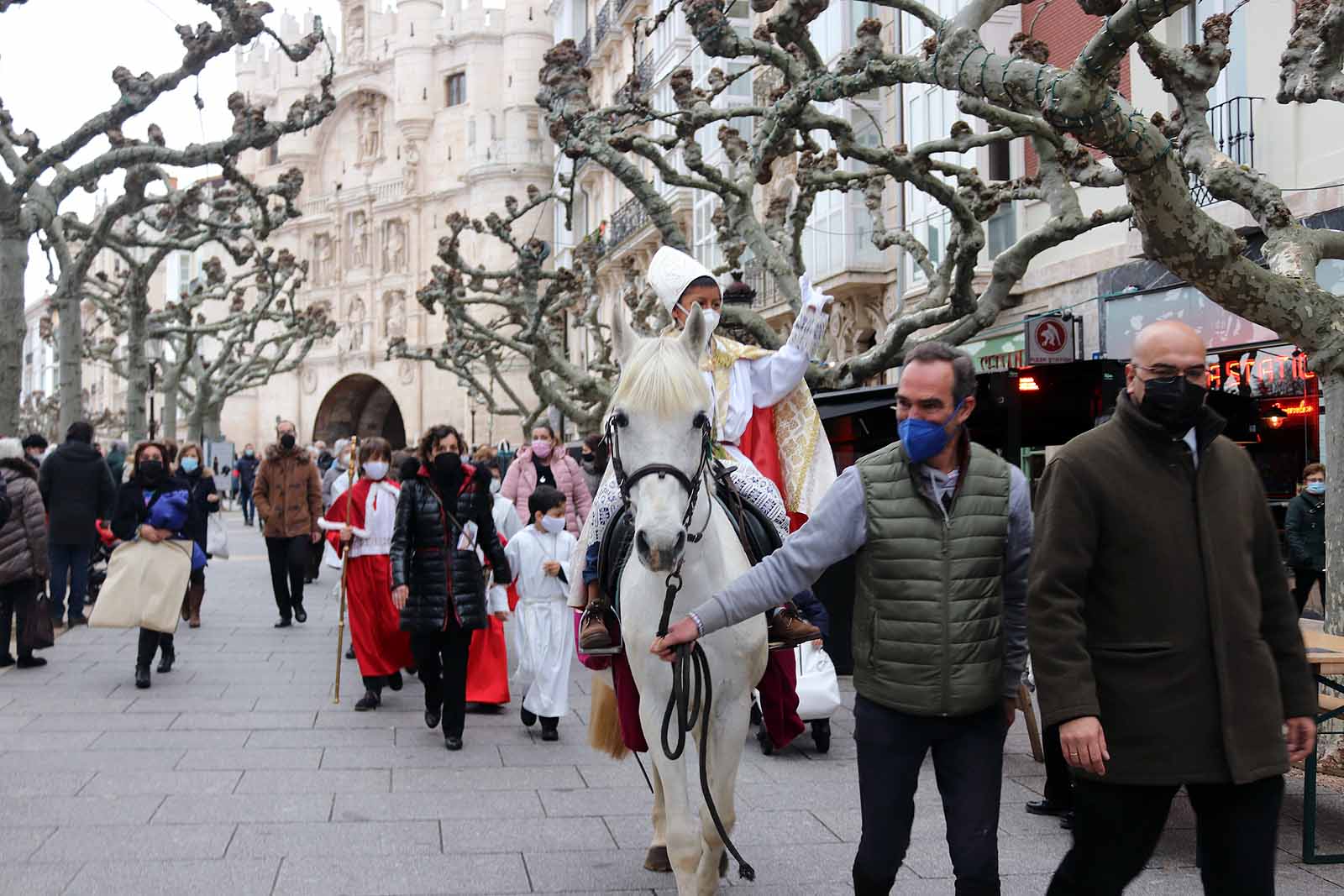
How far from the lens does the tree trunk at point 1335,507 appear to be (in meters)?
7.80

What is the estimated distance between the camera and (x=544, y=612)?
30.7 feet

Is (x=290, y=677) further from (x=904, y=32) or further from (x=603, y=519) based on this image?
(x=904, y=32)

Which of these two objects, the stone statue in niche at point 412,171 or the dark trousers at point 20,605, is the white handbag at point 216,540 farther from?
the stone statue in niche at point 412,171

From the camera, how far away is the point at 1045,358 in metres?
17.5

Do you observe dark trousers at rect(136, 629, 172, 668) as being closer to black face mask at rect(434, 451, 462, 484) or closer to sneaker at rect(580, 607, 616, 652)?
black face mask at rect(434, 451, 462, 484)

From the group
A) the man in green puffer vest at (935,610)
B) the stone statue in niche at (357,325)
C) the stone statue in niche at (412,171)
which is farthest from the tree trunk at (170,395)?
the man in green puffer vest at (935,610)

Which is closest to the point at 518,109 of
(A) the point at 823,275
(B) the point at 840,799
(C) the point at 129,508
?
(A) the point at 823,275

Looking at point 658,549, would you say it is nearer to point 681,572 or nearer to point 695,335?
point 681,572

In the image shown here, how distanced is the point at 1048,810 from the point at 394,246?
62174 millimetres

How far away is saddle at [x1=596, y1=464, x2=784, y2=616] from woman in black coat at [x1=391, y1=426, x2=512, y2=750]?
3.30m

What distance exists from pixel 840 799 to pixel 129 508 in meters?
6.49

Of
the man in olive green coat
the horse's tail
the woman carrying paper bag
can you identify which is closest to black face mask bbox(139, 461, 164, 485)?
the woman carrying paper bag

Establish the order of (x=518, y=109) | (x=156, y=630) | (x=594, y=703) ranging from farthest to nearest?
(x=518, y=109)
(x=156, y=630)
(x=594, y=703)

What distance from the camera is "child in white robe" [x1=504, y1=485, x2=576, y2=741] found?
880cm
